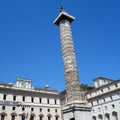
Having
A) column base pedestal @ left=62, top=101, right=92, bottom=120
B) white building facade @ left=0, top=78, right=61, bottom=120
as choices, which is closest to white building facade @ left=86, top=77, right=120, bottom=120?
white building facade @ left=0, top=78, right=61, bottom=120

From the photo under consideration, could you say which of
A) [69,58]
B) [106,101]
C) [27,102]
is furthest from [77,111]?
[106,101]

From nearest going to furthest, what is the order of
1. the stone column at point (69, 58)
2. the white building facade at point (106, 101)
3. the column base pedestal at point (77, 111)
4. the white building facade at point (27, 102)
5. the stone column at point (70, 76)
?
1. the column base pedestal at point (77, 111)
2. the stone column at point (70, 76)
3. the stone column at point (69, 58)
4. the white building facade at point (27, 102)
5. the white building facade at point (106, 101)

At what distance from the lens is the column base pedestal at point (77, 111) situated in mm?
17203

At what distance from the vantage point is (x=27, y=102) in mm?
41750

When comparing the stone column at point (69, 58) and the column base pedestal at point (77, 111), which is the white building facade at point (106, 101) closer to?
the stone column at point (69, 58)

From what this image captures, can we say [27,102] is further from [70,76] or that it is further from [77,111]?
[77,111]

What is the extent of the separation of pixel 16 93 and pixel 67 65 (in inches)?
968

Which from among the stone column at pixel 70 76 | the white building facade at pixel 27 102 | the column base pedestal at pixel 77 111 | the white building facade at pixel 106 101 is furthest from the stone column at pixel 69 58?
the white building facade at pixel 106 101

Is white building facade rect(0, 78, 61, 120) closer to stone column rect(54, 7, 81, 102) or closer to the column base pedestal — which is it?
stone column rect(54, 7, 81, 102)

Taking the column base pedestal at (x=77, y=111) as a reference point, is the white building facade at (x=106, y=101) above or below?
above

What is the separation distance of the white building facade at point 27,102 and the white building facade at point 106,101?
927 cm

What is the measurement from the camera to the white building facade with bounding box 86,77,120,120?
42.9m

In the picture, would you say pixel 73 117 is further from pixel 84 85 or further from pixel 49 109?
pixel 84 85

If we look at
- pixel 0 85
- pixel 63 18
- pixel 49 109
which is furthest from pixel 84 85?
pixel 63 18
